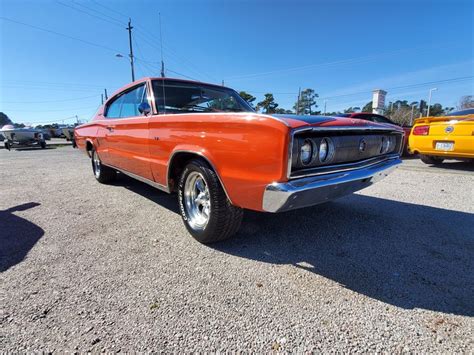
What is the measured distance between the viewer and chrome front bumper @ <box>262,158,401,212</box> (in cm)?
172

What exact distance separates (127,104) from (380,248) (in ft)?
12.2

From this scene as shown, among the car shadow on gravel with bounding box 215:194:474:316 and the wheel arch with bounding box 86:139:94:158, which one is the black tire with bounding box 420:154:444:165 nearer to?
the car shadow on gravel with bounding box 215:194:474:316

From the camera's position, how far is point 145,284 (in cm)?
194

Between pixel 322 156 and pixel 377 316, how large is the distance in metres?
1.10

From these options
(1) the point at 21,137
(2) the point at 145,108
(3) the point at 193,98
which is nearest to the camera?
(2) the point at 145,108

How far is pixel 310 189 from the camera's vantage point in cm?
178

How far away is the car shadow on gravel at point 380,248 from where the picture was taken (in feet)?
6.07

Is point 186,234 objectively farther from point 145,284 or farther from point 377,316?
point 377,316

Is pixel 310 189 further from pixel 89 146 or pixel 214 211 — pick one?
pixel 89 146

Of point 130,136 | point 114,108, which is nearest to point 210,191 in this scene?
point 130,136

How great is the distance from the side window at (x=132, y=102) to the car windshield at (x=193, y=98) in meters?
0.35

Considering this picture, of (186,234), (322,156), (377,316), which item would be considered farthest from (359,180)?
(186,234)

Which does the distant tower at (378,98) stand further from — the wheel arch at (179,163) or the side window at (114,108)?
the wheel arch at (179,163)

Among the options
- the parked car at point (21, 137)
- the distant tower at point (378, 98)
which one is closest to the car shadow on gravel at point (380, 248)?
the parked car at point (21, 137)
